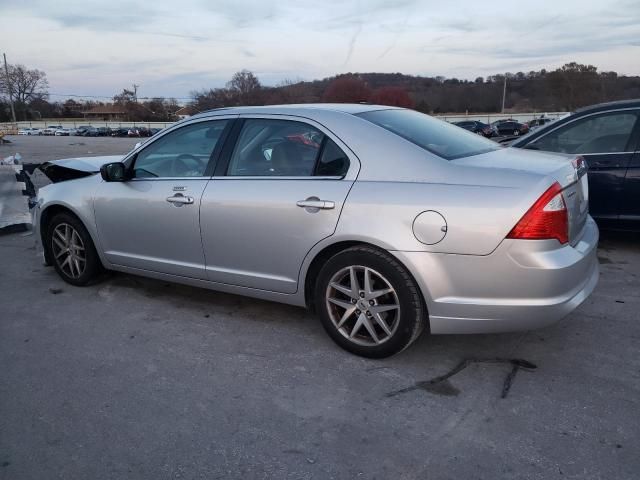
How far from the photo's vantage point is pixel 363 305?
10.9 feet

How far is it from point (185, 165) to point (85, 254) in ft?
4.57

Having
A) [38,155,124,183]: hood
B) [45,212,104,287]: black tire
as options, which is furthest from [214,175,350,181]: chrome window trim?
[38,155,124,183]: hood

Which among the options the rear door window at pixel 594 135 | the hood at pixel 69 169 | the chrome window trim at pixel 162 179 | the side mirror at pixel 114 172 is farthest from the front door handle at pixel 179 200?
the rear door window at pixel 594 135

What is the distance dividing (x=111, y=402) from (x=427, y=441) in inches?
68.1

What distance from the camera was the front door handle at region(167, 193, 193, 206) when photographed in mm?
3953

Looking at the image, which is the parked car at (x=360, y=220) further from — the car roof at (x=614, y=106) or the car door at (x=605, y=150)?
the car roof at (x=614, y=106)

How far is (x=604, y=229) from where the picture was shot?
5676 millimetres

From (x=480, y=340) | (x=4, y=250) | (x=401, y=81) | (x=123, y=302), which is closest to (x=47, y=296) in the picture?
Answer: (x=123, y=302)

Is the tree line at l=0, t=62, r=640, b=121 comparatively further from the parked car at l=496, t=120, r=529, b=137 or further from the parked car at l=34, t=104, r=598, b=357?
the parked car at l=34, t=104, r=598, b=357

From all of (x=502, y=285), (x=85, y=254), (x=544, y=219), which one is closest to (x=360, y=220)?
(x=502, y=285)

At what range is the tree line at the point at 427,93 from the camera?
47562mm

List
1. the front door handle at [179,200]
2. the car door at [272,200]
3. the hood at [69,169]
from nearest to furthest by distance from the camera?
the car door at [272,200]
the front door handle at [179,200]
the hood at [69,169]

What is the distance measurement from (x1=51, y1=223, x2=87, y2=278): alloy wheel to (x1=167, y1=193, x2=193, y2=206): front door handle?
1.29 metres

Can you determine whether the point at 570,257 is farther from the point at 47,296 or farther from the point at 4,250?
the point at 4,250
